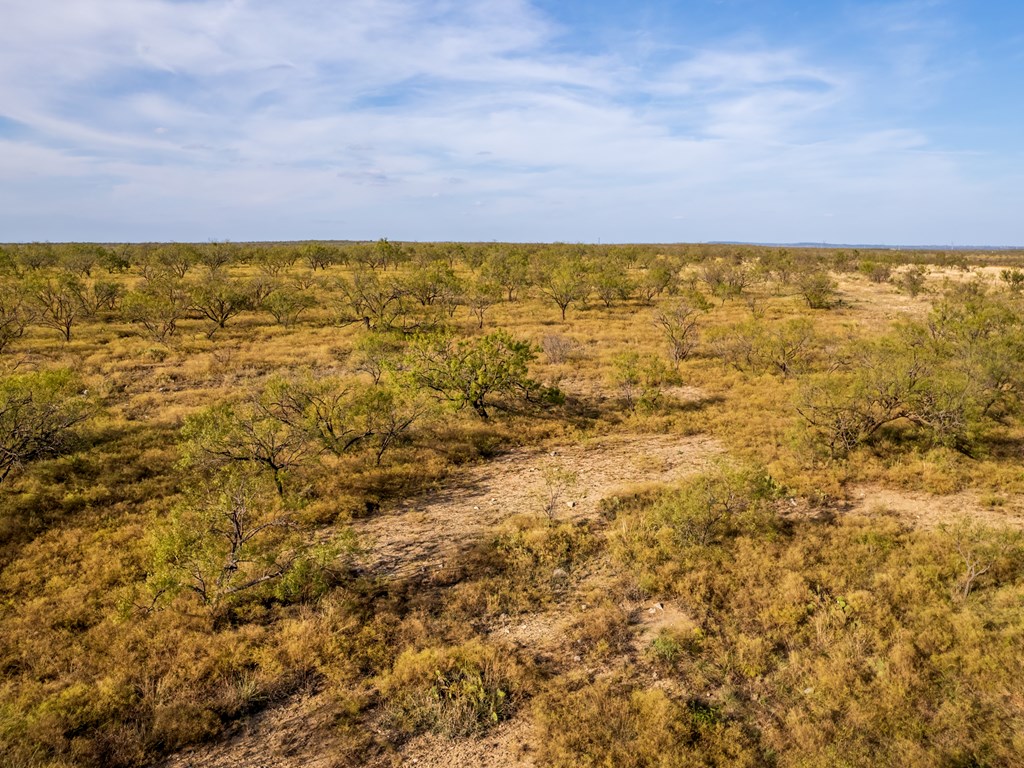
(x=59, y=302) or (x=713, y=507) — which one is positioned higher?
(x=59, y=302)

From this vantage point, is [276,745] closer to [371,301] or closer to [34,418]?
[34,418]

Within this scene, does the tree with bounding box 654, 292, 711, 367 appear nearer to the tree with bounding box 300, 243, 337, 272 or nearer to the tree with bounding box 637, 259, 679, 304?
the tree with bounding box 637, 259, 679, 304

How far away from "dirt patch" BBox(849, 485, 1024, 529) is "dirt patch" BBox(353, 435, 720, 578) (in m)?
4.86

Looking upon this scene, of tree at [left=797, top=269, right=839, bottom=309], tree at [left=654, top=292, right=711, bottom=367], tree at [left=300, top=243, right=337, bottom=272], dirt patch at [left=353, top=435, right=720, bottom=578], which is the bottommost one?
dirt patch at [left=353, top=435, right=720, bottom=578]

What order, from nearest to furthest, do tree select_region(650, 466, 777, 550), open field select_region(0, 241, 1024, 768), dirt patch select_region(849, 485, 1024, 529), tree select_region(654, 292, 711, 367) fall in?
1. open field select_region(0, 241, 1024, 768)
2. tree select_region(650, 466, 777, 550)
3. dirt patch select_region(849, 485, 1024, 529)
4. tree select_region(654, 292, 711, 367)

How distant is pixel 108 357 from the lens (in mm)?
31781

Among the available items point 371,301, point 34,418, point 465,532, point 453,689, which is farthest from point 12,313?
point 453,689

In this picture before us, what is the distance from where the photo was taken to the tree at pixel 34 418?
54.5 feet

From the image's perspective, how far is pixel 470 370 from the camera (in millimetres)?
23234

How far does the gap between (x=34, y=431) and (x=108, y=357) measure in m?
17.1

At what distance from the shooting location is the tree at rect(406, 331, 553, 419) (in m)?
23.0

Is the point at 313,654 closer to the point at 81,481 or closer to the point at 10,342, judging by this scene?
the point at 81,481

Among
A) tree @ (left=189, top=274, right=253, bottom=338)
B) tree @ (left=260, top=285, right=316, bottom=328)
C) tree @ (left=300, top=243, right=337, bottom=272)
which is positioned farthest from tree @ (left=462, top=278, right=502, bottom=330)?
tree @ (left=300, top=243, right=337, bottom=272)

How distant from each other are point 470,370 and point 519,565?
11.4 m
